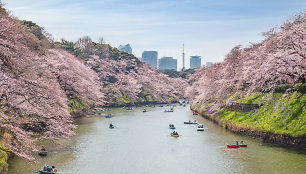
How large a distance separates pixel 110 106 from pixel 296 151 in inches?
2357

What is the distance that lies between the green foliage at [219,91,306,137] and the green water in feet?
7.20

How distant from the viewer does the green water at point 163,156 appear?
22594 mm

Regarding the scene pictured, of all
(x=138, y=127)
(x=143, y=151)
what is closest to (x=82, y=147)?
(x=143, y=151)

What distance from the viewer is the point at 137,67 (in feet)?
352

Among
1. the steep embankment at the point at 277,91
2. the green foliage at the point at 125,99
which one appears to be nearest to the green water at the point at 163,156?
the steep embankment at the point at 277,91

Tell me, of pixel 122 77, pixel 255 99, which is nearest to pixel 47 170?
A: pixel 255 99

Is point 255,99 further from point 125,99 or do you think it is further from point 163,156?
point 125,99

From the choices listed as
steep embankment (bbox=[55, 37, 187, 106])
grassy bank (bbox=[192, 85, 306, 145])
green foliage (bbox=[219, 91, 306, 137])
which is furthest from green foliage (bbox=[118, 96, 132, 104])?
green foliage (bbox=[219, 91, 306, 137])

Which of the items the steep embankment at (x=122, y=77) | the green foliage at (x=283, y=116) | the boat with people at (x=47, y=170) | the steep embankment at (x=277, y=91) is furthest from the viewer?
the steep embankment at (x=122, y=77)

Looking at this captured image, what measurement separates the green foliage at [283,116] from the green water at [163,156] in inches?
86.4

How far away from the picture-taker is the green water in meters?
22.6

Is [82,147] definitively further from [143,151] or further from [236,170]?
[236,170]

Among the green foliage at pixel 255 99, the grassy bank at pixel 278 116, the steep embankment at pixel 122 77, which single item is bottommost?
the grassy bank at pixel 278 116

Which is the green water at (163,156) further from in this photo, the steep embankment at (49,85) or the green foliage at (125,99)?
the green foliage at (125,99)
